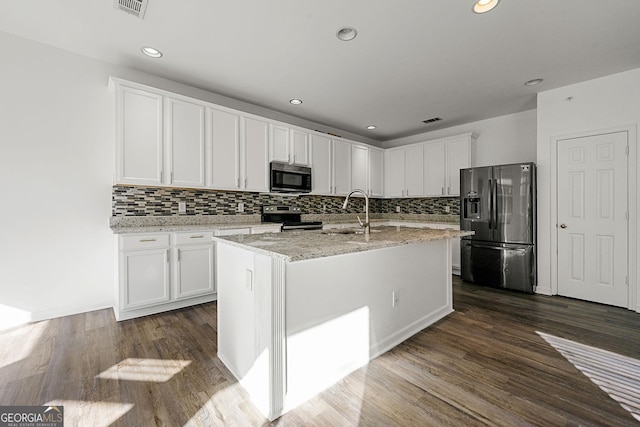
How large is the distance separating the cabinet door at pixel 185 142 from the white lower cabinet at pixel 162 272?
691 millimetres

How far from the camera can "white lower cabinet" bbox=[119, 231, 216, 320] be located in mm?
2666

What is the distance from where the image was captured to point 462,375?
71.5 inches

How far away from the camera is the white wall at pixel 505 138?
4.27 m

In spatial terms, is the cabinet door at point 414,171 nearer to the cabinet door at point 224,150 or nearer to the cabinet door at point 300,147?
the cabinet door at point 300,147

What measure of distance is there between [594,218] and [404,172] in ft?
9.38

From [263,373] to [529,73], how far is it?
401 cm

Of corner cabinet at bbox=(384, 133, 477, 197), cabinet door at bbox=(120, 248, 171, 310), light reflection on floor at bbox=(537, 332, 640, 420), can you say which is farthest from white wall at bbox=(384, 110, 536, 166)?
cabinet door at bbox=(120, 248, 171, 310)

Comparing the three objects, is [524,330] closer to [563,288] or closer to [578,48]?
[563,288]

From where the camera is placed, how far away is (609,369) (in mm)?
1878

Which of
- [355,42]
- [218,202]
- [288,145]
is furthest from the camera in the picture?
[288,145]

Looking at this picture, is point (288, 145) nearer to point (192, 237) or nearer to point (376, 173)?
point (192, 237)

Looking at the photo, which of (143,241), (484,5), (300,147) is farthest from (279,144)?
(484,5)

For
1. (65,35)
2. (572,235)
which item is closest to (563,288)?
(572,235)

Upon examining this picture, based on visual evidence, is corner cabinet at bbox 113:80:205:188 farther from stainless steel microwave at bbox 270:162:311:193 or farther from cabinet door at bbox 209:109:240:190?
stainless steel microwave at bbox 270:162:311:193
